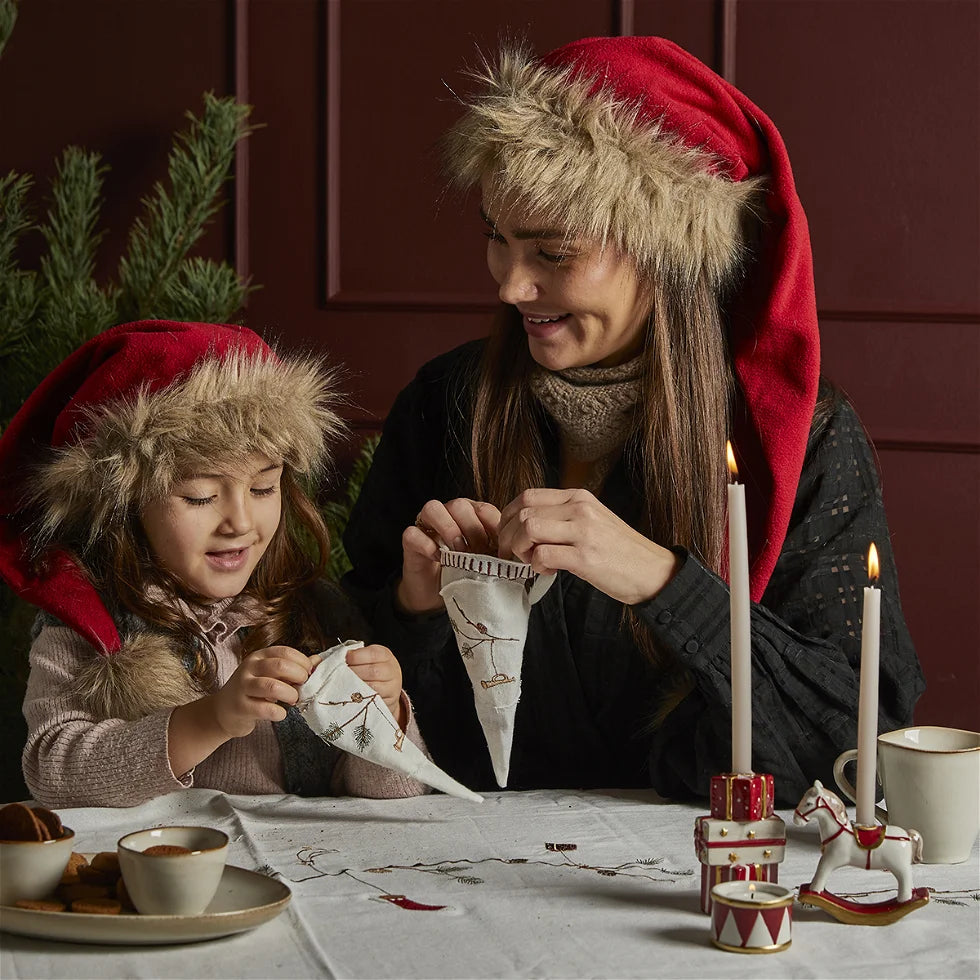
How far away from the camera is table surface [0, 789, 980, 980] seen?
2.91 feet

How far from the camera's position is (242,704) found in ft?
4.25

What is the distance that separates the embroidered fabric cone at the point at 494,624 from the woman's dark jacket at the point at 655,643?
0.43 feet

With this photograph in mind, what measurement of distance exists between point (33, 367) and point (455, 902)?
1.72 m

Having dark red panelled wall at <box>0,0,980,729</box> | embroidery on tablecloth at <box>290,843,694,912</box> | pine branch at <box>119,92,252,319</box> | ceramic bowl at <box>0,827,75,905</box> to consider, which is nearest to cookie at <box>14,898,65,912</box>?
ceramic bowl at <box>0,827,75,905</box>

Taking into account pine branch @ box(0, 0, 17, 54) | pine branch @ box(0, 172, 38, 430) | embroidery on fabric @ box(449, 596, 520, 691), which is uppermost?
pine branch @ box(0, 0, 17, 54)

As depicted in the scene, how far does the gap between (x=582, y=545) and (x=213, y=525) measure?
1.64 ft

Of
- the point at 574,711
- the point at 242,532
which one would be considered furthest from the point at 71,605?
the point at 574,711

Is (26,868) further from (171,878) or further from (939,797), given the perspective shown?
(939,797)

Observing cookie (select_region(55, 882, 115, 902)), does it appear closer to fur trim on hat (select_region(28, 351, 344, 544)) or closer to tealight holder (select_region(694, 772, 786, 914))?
tealight holder (select_region(694, 772, 786, 914))

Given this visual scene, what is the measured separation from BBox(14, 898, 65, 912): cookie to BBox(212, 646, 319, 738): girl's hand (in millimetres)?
359

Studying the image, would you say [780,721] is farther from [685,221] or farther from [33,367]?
[33,367]

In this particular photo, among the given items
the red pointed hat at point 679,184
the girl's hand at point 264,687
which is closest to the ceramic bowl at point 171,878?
the girl's hand at point 264,687

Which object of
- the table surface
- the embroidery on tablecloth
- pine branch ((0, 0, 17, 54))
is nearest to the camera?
the table surface

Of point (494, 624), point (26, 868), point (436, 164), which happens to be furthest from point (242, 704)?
point (436, 164)
